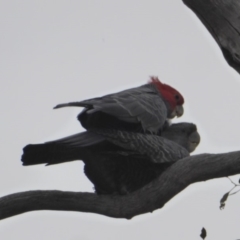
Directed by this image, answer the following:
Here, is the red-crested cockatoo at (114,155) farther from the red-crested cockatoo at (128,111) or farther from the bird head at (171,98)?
the bird head at (171,98)

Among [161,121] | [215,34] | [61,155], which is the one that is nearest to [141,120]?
[161,121]

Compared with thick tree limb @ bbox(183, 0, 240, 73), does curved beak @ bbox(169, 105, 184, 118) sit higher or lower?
lower

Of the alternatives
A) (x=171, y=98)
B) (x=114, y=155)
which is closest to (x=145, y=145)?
(x=114, y=155)

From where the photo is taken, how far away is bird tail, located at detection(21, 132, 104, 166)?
18.2 ft

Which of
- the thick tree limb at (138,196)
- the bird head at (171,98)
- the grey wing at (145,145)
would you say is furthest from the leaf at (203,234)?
the bird head at (171,98)

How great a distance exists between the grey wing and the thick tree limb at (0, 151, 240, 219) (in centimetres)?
28

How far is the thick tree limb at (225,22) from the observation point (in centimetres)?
505

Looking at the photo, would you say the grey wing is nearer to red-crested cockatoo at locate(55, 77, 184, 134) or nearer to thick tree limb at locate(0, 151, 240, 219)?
red-crested cockatoo at locate(55, 77, 184, 134)

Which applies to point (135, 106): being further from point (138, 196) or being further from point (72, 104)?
point (138, 196)

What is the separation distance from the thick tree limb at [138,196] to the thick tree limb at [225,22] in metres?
0.72

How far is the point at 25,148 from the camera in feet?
18.8

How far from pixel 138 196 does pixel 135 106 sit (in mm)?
866

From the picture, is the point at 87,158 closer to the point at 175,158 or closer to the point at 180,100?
the point at 175,158

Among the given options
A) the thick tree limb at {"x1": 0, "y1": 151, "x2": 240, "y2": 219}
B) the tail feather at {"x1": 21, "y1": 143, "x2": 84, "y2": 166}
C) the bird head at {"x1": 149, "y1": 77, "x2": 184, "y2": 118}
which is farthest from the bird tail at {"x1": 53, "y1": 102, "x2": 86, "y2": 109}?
the bird head at {"x1": 149, "y1": 77, "x2": 184, "y2": 118}
